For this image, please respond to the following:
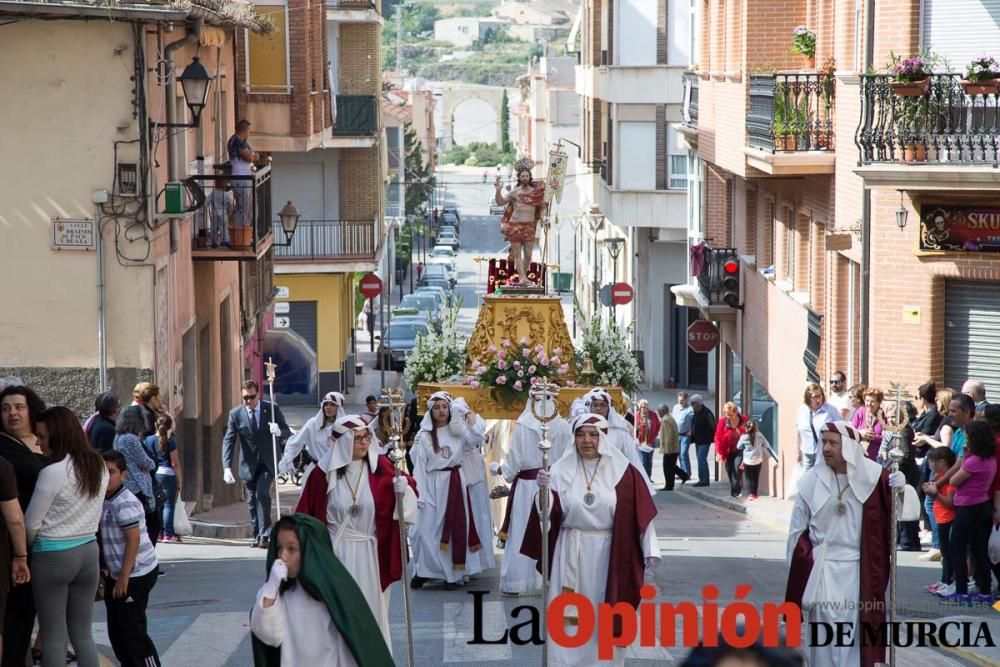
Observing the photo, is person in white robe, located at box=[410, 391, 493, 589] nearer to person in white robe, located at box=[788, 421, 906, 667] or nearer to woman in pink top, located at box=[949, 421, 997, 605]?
woman in pink top, located at box=[949, 421, 997, 605]

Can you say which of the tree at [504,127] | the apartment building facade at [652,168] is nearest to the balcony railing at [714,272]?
the apartment building facade at [652,168]

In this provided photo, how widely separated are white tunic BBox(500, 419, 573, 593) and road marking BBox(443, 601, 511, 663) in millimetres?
361

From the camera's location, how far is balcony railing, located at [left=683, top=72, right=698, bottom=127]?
33594 millimetres

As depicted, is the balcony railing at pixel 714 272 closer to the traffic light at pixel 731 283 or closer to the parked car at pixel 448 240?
the traffic light at pixel 731 283

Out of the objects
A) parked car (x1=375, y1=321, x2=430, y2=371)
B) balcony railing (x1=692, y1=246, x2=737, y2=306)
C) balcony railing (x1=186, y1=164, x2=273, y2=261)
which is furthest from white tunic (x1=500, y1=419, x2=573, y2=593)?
parked car (x1=375, y1=321, x2=430, y2=371)

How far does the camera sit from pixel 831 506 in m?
11.2

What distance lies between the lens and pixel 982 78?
18.2 meters

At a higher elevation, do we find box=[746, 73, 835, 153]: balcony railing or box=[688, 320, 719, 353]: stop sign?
box=[746, 73, 835, 153]: balcony railing

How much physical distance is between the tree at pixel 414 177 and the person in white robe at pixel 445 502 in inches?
2852

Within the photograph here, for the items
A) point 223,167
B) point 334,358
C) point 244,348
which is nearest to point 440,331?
point 223,167

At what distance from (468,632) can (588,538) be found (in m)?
1.96

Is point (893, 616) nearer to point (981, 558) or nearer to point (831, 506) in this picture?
point (831, 506)

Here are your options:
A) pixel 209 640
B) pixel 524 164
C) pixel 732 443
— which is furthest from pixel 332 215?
pixel 209 640

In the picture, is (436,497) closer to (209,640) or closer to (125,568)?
(209,640)
